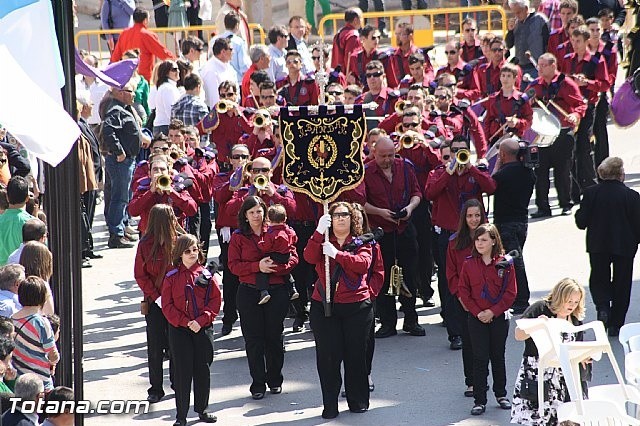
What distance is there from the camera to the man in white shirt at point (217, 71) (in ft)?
58.5

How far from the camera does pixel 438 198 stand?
1256cm

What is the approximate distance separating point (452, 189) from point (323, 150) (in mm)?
1622

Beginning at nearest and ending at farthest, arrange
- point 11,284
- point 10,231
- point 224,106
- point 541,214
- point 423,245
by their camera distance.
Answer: point 11,284
point 10,231
point 423,245
point 224,106
point 541,214

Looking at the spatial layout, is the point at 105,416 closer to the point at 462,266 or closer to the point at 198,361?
the point at 198,361

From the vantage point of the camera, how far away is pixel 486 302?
1062cm

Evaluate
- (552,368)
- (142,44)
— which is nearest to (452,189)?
(552,368)

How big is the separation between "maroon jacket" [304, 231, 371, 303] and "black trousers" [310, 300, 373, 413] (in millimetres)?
70

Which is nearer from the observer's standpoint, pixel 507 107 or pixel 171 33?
pixel 507 107

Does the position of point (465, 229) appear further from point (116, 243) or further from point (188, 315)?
point (116, 243)

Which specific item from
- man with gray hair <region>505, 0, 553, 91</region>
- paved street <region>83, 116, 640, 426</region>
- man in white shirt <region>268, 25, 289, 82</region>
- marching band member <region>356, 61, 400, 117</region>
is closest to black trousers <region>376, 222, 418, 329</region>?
paved street <region>83, 116, 640, 426</region>

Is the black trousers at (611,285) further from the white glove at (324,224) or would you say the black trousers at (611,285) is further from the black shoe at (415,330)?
the white glove at (324,224)

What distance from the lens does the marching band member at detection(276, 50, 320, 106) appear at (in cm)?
1686

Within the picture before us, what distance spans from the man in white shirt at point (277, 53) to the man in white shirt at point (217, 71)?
0.99 meters

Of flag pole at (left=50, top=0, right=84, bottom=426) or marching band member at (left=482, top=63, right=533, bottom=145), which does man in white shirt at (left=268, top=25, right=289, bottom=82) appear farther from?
flag pole at (left=50, top=0, right=84, bottom=426)
